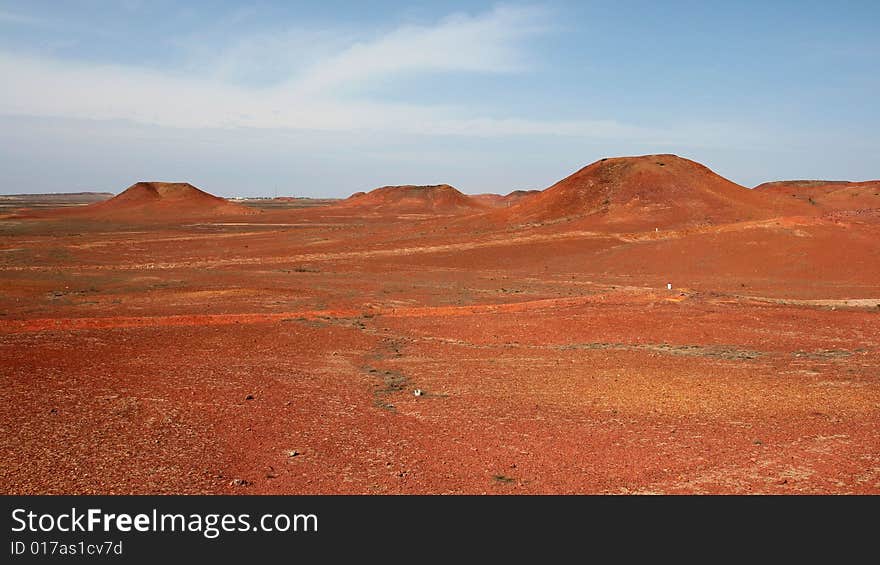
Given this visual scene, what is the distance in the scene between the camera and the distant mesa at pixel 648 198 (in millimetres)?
50719

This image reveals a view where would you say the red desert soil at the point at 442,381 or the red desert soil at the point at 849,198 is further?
the red desert soil at the point at 849,198

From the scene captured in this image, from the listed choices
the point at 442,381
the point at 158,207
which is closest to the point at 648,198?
the point at 442,381

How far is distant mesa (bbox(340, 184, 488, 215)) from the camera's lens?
407 feet

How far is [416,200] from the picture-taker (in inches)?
5167

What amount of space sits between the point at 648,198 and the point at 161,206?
264 feet

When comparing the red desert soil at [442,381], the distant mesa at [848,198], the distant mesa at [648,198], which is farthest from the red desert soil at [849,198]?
the red desert soil at [442,381]

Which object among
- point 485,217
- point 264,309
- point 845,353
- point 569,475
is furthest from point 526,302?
point 485,217

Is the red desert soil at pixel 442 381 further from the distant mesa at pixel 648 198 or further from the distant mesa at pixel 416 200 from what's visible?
the distant mesa at pixel 416 200

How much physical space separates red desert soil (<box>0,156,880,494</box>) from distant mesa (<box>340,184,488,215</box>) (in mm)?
90913

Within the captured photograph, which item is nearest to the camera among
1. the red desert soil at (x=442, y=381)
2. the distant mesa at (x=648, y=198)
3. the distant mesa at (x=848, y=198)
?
the red desert soil at (x=442, y=381)

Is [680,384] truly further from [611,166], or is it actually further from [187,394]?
[611,166]

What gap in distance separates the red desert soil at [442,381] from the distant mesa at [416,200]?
9091cm

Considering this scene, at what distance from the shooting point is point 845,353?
50.5 feet

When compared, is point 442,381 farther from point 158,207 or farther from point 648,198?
point 158,207
